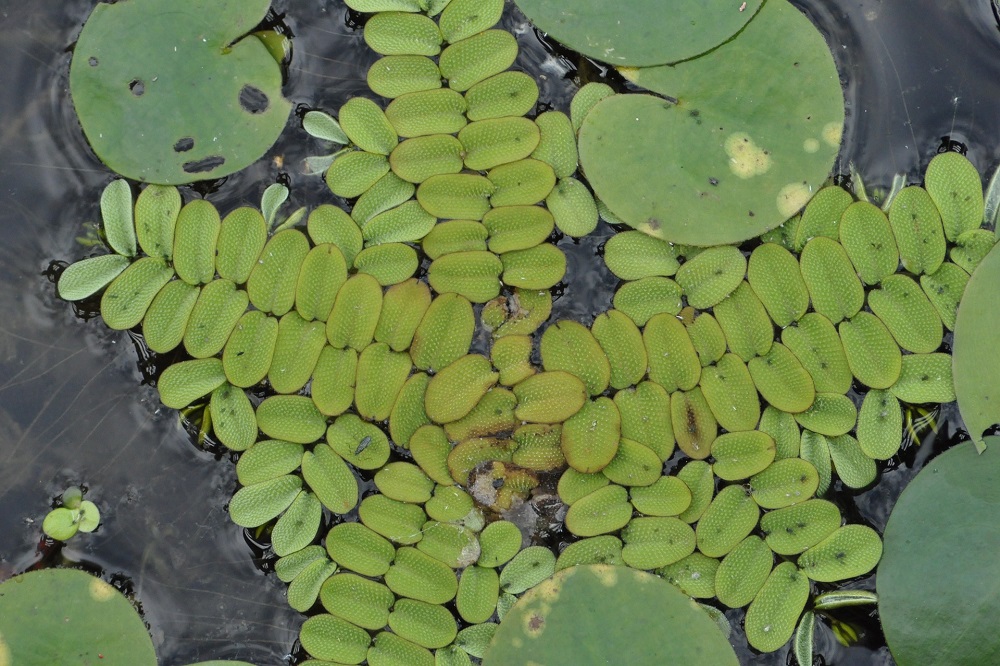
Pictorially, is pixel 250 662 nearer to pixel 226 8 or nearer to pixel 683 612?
pixel 683 612

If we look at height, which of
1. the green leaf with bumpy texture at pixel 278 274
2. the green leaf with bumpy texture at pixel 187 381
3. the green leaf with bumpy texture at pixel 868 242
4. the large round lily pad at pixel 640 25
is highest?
the large round lily pad at pixel 640 25

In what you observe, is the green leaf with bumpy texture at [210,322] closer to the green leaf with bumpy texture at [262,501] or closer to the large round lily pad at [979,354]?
the green leaf with bumpy texture at [262,501]

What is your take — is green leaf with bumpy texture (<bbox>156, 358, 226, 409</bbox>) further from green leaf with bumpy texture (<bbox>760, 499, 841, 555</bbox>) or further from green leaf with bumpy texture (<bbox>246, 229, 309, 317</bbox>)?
green leaf with bumpy texture (<bbox>760, 499, 841, 555</bbox>)

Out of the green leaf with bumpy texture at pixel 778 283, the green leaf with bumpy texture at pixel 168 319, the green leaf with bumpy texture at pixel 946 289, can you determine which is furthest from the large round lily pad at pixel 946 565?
the green leaf with bumpy texture at pixel 168 319

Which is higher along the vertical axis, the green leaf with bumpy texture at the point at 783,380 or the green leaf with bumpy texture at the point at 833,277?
the green leaf with bumpy texture at the point at 833,277

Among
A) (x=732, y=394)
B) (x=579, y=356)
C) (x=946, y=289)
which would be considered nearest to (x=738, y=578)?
(x=732, y=394)

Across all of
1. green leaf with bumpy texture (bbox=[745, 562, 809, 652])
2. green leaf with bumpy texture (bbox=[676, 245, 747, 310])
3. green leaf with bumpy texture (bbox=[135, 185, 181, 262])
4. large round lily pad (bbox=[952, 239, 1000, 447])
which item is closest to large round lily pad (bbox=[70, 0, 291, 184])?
green leaf with bumpy texture (bbox=[135, 185, 181, 262])

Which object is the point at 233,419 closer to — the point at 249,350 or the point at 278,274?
the point at 249,350
